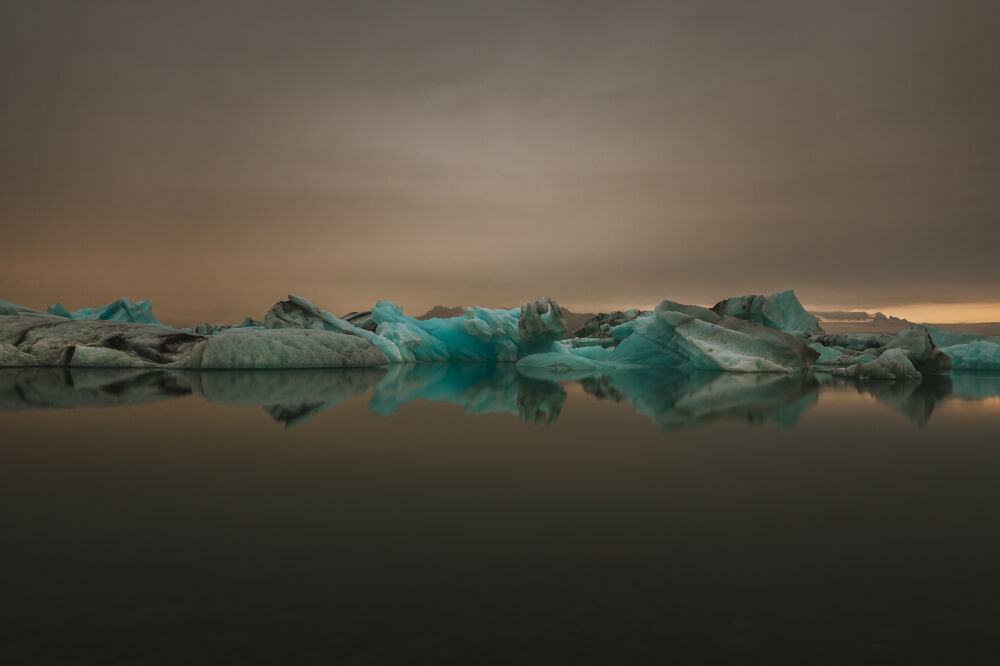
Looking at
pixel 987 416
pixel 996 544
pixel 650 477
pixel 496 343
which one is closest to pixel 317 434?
pixel 650 477

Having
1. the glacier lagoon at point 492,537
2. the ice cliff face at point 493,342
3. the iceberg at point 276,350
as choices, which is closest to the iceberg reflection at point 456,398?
the glacier lagoon at point 492,537

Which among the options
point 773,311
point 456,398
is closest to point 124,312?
point 456,398

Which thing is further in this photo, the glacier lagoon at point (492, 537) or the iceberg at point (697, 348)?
the iceberg at point (697, 348)

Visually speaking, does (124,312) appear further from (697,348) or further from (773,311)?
(773,311)

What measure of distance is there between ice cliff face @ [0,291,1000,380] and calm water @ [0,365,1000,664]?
25.2 ft

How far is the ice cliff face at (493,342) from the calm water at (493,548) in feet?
25.2

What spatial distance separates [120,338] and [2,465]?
9.70 metres

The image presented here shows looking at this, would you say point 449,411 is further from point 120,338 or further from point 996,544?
point 120,338

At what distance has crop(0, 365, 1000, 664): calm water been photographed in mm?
984

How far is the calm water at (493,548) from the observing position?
984 millimetres

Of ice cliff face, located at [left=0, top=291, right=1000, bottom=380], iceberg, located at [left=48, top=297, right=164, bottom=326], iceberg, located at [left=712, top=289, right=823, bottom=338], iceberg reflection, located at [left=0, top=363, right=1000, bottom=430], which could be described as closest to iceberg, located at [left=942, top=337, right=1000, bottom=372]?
ice cliff face, located at [left=0, top=291, right=1000, bottom=380]

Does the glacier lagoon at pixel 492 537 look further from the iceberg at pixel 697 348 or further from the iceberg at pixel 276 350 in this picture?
the iceberg at pixel 697 348

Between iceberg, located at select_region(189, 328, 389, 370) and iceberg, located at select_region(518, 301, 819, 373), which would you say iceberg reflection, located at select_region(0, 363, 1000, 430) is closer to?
iceberg, located at select_region(189, 328, 389, 370)

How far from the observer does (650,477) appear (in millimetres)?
2211
